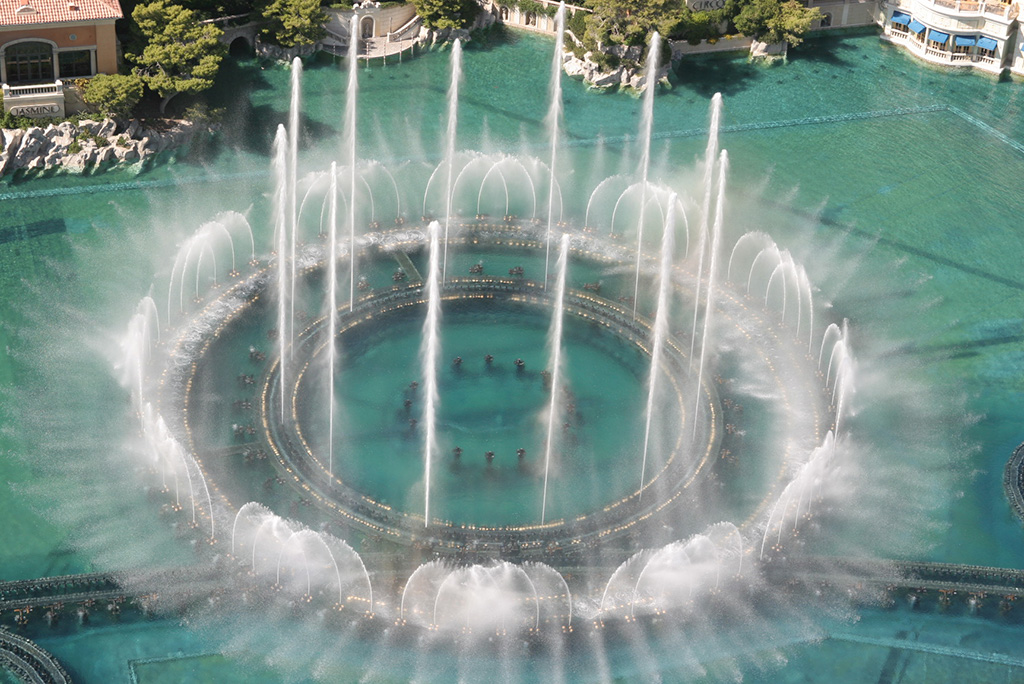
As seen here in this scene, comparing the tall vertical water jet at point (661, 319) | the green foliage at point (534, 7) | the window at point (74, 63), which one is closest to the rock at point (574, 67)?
the green foliage at point (534, 7)

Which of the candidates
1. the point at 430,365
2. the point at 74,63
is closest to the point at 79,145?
the point at 74,63

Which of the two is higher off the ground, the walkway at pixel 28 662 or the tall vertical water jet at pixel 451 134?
the tall vertical water jet at pixel 451 134

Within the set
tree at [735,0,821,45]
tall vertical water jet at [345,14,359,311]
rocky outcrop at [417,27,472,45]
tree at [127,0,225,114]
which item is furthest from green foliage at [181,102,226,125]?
tree at [735,0,821,45]

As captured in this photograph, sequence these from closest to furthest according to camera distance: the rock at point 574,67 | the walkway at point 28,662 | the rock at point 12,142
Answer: the walkway at point 28,662
the rock at point 12,142
the rock at point 574,67

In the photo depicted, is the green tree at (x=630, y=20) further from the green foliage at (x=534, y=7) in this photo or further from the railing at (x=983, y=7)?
the railing at (x=983, y=7)

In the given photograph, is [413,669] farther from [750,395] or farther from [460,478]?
[750,395]

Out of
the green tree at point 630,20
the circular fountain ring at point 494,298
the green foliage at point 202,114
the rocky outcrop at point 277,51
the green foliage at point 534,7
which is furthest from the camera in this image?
the green foliage at point 534,7

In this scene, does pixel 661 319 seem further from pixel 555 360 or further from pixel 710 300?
pixel 555 360

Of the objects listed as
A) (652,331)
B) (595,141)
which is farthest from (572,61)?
(652,331)
